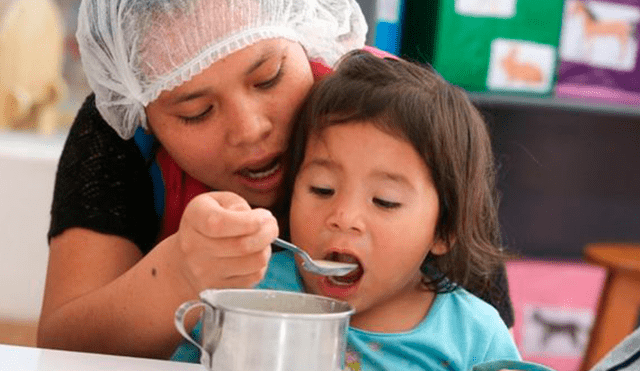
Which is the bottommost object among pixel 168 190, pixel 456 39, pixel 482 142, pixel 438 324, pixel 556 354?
pixel 556 354

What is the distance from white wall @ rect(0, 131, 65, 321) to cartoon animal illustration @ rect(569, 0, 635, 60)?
1.53m

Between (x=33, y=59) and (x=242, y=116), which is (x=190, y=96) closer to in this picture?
(x=242, y=116)

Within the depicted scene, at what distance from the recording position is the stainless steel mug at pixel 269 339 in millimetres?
732

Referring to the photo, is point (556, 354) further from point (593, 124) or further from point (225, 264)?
point (225, 264)

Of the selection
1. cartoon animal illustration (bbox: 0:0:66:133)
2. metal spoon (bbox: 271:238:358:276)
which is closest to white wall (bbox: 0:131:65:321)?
cartoon animal illustration (bbox: 0:0:66:133)

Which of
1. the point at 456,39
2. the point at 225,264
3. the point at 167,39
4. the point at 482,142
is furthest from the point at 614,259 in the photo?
the point at 225,264

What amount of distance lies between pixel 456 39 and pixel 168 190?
1.44 metres

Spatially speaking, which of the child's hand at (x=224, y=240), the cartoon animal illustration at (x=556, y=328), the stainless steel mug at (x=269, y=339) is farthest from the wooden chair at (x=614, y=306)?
the stainless steel mug at (x=269, y=339)

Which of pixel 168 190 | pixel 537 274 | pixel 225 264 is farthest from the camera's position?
pixel 537 274

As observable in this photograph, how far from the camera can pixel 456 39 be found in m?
2.61

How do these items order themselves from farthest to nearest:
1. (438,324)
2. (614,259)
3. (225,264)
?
(614,259) → (438,324) → (225,264)

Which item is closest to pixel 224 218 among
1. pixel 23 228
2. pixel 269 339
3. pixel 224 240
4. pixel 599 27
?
pixel 224 240

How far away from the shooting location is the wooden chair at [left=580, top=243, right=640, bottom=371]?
2.77 metres

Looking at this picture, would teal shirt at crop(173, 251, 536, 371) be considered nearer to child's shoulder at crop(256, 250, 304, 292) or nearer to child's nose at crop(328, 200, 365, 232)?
child's shoulder at crop(256, 250, 304, 292)
